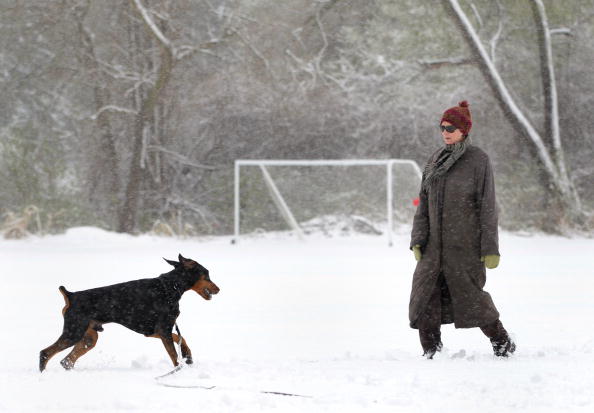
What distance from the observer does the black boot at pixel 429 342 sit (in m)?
5.48

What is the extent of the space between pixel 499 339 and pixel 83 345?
7.22 ft

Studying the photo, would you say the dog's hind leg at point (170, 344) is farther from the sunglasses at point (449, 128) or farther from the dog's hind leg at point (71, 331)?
the sunglasses at point (449, 128)

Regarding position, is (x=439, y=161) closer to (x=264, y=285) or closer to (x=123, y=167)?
(x=264, y=285)

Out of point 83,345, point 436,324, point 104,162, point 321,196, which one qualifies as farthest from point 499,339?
point 104,162

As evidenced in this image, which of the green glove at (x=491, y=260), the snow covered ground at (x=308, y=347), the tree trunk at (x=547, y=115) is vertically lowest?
the snow covered ground at (x=308, y=347)

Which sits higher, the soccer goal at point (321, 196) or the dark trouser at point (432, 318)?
the soccer goal at point (321, 196)

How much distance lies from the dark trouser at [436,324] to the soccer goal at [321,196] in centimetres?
1085

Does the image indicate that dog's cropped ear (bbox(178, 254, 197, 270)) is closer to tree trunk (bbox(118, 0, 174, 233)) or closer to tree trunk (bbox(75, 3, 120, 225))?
tree trunk (bbox(118, 0, 174, 233))

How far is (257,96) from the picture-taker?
60.6 feet

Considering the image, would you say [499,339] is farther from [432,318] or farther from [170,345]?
[170,345]

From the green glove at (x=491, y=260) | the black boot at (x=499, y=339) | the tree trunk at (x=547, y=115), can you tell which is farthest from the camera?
the tree trunk at (x=547, y=115)

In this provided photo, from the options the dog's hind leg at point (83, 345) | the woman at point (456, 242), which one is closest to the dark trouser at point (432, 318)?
the woman at point (456, 242)

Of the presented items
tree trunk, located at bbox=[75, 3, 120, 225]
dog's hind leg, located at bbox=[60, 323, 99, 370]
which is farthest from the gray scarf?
tree trunk, located at bbox=[75, 3, 120, 225]

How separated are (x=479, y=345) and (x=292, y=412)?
2356mm
